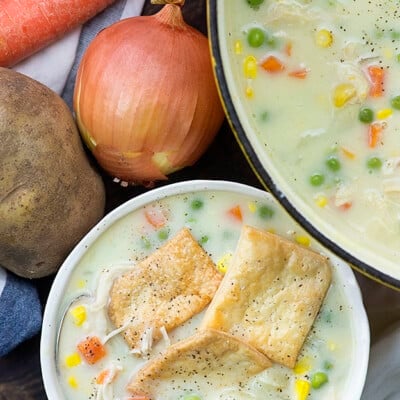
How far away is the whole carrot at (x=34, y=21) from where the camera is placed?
165 centimetres

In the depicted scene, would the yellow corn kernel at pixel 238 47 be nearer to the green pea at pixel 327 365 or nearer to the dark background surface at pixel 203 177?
the dark background surface at pixel 203 177

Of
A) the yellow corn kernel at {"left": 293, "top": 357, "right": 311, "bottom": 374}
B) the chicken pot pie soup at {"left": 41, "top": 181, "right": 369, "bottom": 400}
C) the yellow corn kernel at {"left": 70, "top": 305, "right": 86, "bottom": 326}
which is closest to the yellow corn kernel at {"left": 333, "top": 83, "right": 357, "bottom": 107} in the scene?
the chicken pot pie soup at {"left": 41, "top": 181, "right": 369, "bottom": 400}

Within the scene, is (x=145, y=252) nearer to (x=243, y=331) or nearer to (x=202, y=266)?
(x=202, y=266)

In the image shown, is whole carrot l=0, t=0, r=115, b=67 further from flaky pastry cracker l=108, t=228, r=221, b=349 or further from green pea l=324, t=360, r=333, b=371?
green pea l=324, t=360, r=333, b=371

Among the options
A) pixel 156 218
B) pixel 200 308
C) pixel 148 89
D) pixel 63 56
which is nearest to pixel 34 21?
pixel 63 56

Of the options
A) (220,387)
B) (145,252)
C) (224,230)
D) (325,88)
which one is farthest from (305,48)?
(220,387)

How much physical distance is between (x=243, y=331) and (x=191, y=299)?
0.40 ft

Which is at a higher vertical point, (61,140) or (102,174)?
(61,140)

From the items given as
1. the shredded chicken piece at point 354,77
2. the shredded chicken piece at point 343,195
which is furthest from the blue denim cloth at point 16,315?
the shredded chicken piece at point 354,77

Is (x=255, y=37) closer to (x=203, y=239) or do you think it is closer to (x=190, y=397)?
(x=203, y=239)

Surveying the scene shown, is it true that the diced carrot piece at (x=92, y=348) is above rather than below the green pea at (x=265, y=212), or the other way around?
below

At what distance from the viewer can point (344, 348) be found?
1553 millimetres

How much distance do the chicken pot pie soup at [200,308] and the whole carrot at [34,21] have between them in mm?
427

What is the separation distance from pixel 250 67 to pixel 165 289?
21.1 inches
